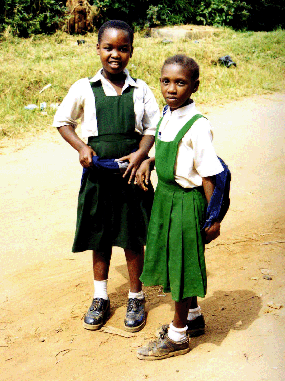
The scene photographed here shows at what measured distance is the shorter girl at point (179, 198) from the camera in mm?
2053

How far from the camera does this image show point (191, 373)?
2.21 m

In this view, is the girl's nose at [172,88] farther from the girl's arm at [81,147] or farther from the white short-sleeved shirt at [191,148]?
the girl's arm at [81,147]

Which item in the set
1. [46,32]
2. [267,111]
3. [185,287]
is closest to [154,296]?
[185,287]

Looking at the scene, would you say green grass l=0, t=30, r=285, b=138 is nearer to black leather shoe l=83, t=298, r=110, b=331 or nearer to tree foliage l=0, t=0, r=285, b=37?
tree foliage l=0, t=0, r=285, b=37

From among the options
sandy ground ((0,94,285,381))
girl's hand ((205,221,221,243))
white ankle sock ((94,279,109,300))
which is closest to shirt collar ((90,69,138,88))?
girl's hand ((205,221,221,243))

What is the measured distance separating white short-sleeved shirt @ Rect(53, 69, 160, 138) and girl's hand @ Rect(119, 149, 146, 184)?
15 centimetres

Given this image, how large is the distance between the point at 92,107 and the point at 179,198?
0.64 meters

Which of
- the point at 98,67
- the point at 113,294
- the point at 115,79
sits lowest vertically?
the point at 113,294

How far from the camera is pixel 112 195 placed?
2.50 meters

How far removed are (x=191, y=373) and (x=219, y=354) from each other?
0.20 meters

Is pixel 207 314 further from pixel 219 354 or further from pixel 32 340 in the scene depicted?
pixel 32 340

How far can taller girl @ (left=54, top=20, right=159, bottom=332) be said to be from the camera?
7.76ft

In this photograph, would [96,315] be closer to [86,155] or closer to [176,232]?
[176,232]

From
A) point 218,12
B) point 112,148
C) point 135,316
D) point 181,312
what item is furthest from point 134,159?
point 218,12
